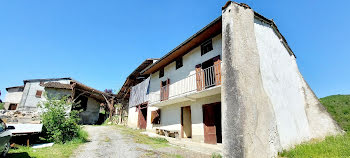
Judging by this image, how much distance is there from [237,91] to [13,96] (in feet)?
118

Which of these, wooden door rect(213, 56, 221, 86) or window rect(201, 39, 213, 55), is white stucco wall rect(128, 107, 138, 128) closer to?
window rect(201, 39, 213, 55)

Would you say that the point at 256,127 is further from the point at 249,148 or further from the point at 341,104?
the point at 341,104

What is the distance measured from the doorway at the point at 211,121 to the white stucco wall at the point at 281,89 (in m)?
2.64

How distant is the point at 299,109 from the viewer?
860cm

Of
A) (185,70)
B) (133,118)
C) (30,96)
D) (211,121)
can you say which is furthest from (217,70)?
(30,96)

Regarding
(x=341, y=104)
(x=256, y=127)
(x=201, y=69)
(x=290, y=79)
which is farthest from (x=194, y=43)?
(x=341, y=104)

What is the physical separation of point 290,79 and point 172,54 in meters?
7.29

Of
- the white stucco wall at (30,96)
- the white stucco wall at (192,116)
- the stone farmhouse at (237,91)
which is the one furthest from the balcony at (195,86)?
the white stucco wall at (30,96)

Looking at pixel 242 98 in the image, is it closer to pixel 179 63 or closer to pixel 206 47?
pixel 206 47

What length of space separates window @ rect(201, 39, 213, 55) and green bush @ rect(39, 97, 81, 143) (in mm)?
7855

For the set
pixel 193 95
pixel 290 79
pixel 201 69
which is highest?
pixel 201 69

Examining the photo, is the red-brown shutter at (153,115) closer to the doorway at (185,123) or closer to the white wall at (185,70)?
the white wall at (185,70)

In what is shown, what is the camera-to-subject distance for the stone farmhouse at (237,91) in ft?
15.0

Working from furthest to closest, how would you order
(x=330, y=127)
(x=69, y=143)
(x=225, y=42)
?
(x=330, y=127)
(x=69, y=143)
(x=225, y=42)
